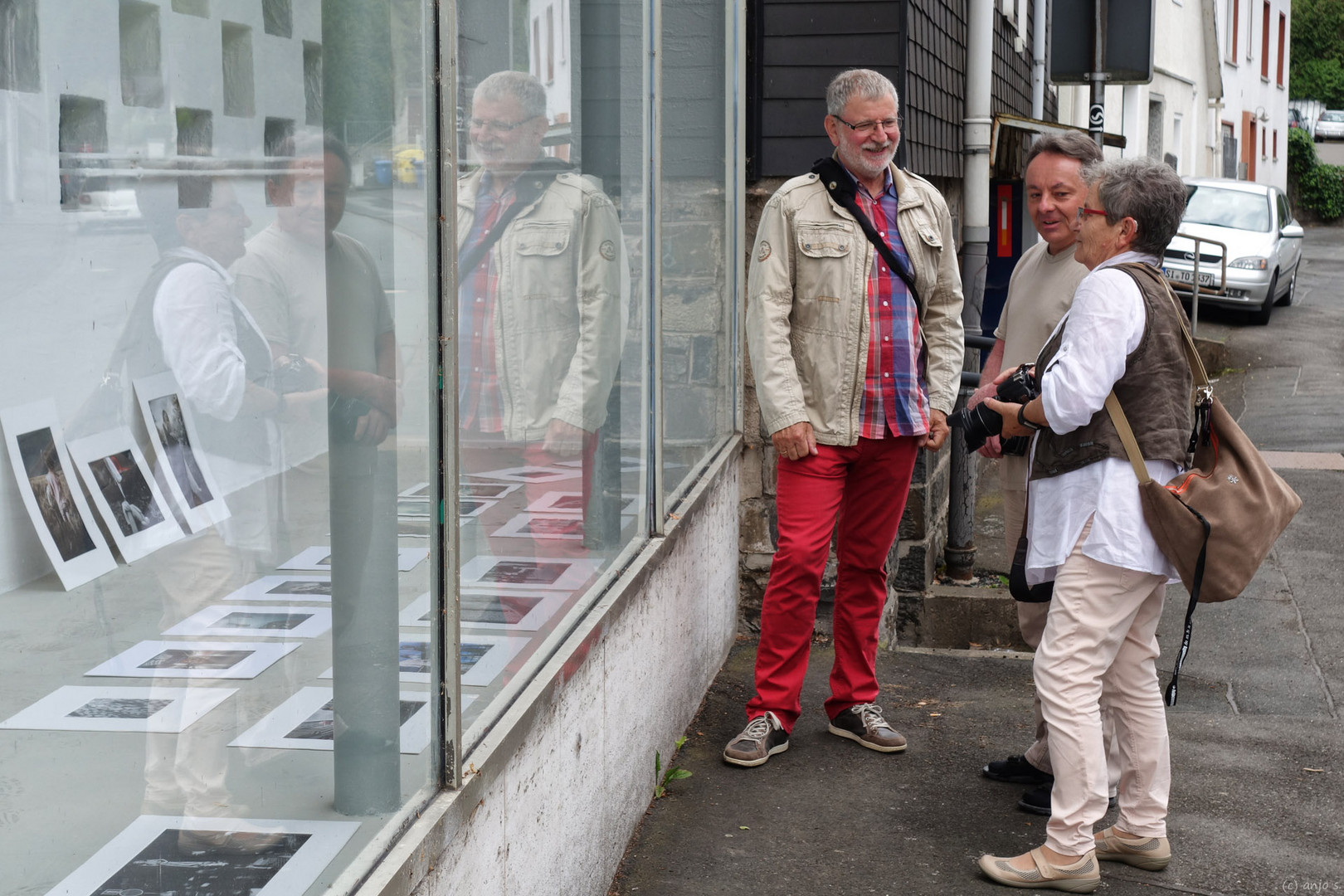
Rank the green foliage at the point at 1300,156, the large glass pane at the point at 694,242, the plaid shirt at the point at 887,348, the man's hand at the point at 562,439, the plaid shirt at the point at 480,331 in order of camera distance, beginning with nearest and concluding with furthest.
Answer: the plaid shirt at the point at 480,331 → the man's hand at the point at 562,439 → the plaid shirt at the point at 887,348 → the large glass pane at the point at 694,242 → the green foliage at the point at 1300,156

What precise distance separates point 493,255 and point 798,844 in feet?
6.35

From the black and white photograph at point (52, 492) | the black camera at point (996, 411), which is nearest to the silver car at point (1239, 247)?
the black camera at point (996, 411)

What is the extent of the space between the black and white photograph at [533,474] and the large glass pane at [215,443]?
340mm

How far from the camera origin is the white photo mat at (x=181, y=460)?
1.44 metres

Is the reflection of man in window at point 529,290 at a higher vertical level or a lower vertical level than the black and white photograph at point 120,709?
higher

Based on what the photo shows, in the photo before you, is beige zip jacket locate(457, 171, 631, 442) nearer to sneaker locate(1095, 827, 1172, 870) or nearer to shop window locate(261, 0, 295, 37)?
shop window locate(261, 0, 295, 37)

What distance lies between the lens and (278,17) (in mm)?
1674

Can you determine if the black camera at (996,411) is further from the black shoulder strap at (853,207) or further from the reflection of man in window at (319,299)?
the reflection of man in window at (319,299)

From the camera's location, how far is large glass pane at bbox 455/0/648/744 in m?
2.32

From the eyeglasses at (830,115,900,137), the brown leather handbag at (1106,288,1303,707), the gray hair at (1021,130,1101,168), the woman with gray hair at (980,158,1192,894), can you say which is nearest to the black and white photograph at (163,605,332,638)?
the woman with gray hair at (980,158,1192,894)

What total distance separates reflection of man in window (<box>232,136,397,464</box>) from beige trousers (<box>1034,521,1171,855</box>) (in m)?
1.88

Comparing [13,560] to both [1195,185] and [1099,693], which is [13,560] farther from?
[1195,185]

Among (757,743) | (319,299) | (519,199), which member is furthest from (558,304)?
(757,743)

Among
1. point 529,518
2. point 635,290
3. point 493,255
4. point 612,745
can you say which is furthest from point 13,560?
point 635,290
